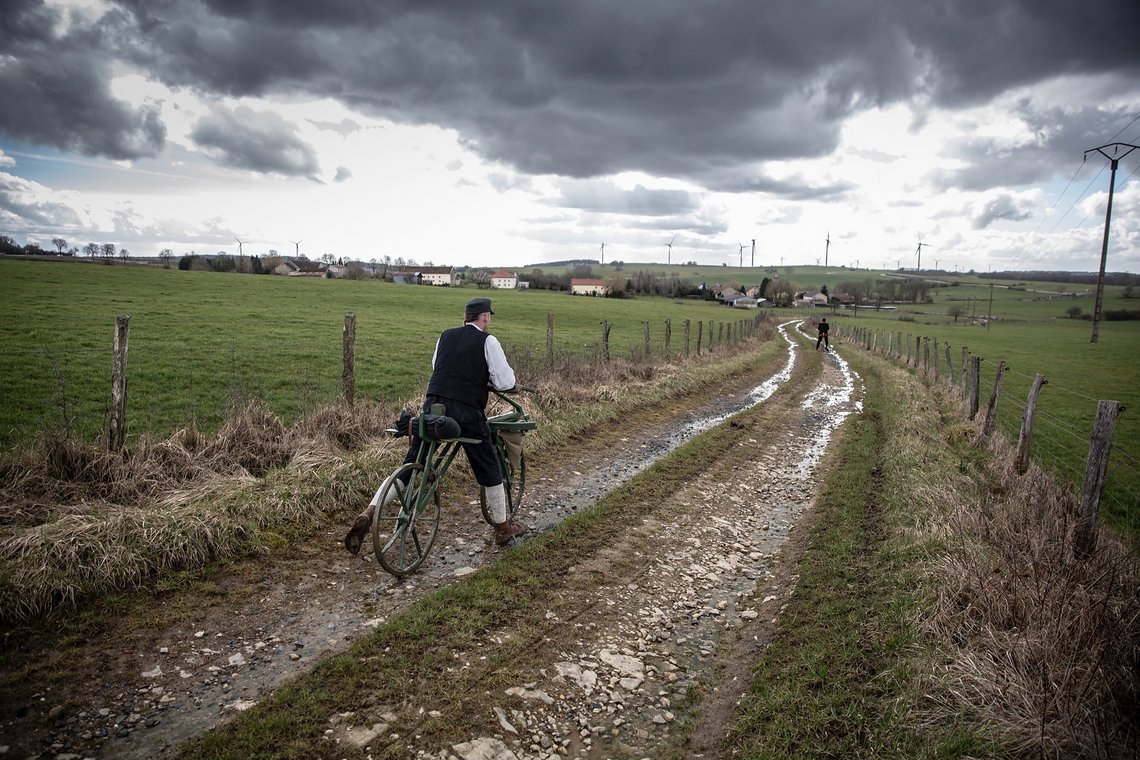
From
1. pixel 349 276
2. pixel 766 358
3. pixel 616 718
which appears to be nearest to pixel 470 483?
pixel 616 718

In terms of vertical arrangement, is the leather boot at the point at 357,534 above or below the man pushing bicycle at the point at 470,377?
below

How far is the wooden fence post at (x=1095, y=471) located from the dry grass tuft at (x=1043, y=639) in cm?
21

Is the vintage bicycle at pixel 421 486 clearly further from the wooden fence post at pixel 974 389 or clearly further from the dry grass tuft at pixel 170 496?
the wooden fence post at pixel 974 389

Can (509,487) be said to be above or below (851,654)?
above

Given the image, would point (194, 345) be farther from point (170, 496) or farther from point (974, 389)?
point (974, 389)

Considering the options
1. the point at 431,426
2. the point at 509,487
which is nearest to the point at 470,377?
the point at 431,426

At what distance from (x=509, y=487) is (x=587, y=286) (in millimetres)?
110326

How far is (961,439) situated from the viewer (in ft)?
39.6

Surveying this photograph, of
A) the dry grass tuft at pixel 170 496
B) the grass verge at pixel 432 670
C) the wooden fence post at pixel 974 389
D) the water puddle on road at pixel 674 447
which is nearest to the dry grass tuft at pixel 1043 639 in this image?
the grass verge at pixel 432 670

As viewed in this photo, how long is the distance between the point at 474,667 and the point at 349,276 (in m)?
105

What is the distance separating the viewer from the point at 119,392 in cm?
714

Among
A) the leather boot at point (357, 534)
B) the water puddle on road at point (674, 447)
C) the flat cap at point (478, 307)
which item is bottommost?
the water puddle on road at point (674, 447)

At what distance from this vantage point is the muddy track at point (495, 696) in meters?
3.57

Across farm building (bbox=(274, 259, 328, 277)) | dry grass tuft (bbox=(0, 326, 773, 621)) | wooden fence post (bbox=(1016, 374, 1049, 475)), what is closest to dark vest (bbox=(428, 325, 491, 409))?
dry grass tuft (bbox=(0, 326, 773, 621))
